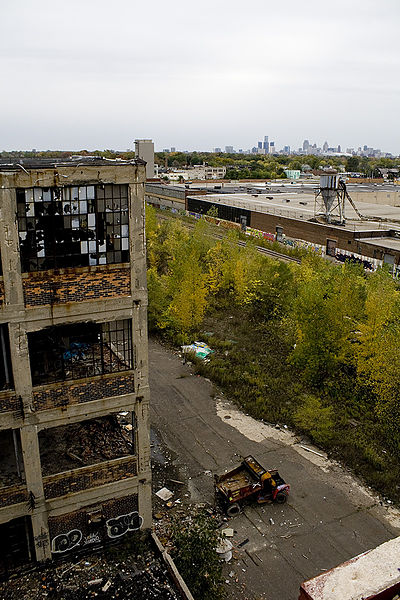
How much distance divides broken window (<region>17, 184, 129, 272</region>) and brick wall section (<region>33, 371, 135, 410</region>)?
3123 mm

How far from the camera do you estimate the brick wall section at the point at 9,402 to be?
11.7 meters

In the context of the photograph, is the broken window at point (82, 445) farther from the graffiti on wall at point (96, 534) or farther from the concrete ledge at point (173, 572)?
the concrete ledge at point (173, 572)

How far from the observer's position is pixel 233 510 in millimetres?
16359

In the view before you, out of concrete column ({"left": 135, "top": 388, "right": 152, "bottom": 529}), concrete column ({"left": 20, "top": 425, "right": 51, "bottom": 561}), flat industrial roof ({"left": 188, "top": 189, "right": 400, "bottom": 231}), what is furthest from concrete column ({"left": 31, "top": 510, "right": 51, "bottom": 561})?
flat industrial roof ({"left": 188, "top": 189, "right": 400, "bottom": 231})

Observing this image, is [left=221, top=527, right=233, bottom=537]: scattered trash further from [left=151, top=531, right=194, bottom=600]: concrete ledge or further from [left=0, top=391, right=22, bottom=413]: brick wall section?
[left=0, top=391, right=22, bottom=413]: brick wall section

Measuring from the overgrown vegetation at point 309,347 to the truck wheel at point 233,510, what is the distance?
18.1 ft

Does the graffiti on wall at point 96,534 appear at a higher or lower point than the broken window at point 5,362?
lower

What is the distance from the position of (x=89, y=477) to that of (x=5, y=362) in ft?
13.4

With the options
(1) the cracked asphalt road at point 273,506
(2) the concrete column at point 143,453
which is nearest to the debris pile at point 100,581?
(2) the concrete column at point 143,453

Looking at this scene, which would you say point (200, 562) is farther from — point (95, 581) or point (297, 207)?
point (297, 207)

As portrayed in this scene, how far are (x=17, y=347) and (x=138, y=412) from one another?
3.91 m

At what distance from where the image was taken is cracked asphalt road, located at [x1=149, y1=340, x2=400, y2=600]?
14.4 m

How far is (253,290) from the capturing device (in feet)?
120

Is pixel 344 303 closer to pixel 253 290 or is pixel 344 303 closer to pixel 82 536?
pixel 253 290
